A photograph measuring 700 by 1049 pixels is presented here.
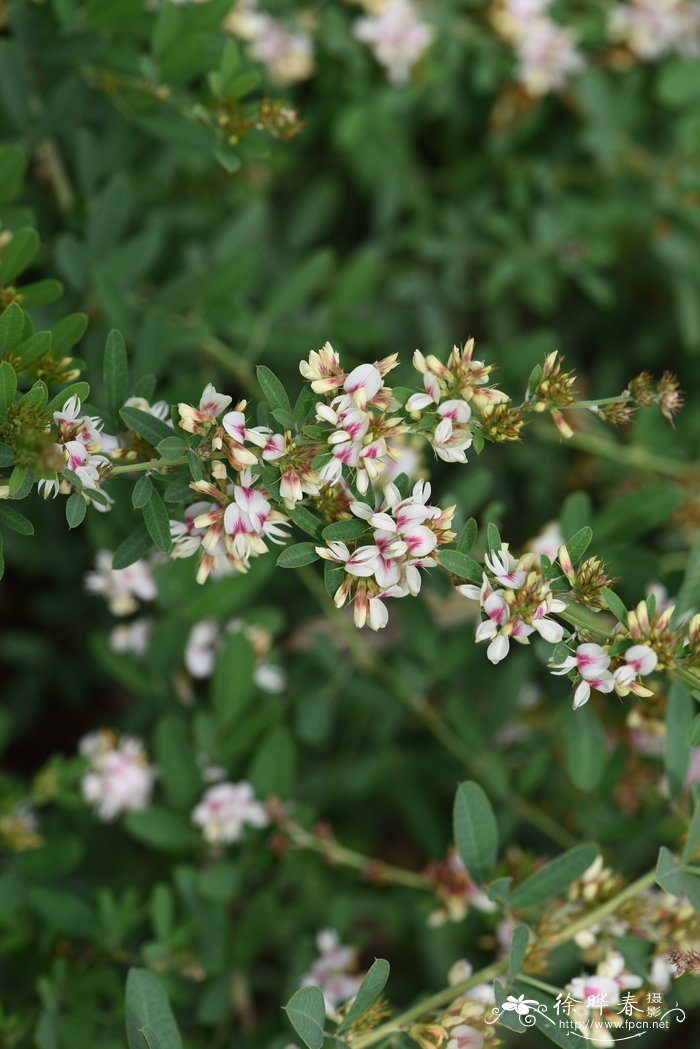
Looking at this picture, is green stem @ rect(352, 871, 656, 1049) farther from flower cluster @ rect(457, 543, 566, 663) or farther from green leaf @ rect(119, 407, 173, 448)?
green leaf @ rect(119, 407, 173, 448)

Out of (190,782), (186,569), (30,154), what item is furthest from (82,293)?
(190,782)

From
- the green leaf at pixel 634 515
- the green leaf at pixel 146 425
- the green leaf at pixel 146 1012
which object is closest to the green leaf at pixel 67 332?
the green leaf at pixel 146 425

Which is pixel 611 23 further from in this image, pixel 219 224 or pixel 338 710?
pixel 338 710

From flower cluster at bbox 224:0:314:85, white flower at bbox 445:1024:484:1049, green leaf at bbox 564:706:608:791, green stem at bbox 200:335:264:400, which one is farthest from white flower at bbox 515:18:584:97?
white flower at bbox 445:1024:484:1049

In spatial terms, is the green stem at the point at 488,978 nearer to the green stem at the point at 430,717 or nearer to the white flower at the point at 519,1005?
the white flower at the point at 519,1005

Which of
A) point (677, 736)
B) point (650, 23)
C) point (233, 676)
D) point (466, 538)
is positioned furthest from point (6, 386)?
point (650, 23)
